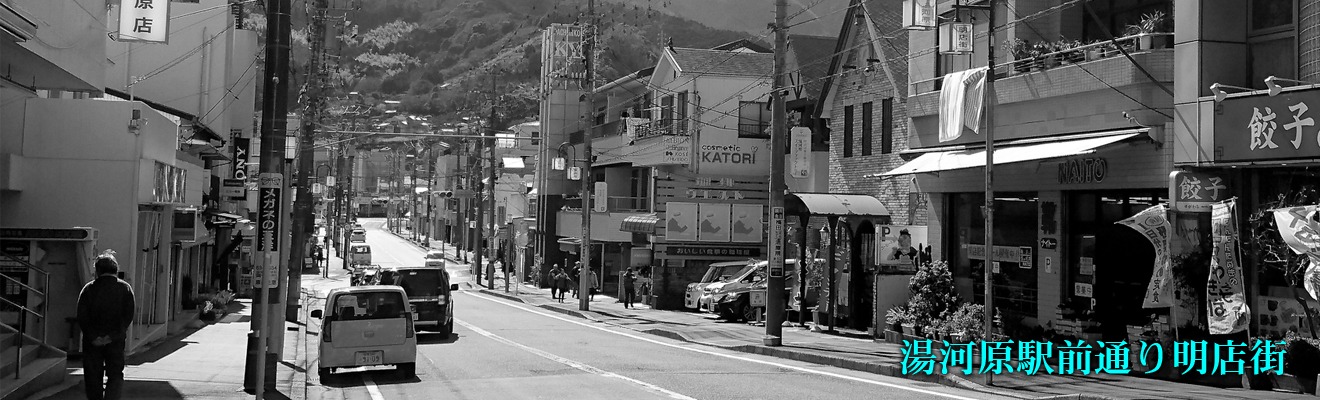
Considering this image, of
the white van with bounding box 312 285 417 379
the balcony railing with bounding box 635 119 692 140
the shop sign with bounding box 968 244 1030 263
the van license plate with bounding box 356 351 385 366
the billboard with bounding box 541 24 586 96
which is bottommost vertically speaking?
the van license plate with bounding box 356 351 385 366

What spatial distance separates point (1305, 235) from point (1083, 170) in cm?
538

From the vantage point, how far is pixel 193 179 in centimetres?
2853

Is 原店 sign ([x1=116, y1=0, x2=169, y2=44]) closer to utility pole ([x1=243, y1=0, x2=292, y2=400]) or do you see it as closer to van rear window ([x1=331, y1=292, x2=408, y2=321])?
utility pole ([x1=243, y1=0, x2=292, y2=400])

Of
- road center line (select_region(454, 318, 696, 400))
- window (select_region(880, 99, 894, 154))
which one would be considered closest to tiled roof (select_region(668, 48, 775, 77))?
window (select_region(880, 99, 894, 154))

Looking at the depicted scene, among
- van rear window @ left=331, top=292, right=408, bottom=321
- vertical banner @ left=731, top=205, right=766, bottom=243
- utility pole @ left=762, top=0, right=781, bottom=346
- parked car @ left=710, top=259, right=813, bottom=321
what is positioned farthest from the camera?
vertical banner @ left=731, top=205, right=766, bottom=243

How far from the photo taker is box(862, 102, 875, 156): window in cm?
2984

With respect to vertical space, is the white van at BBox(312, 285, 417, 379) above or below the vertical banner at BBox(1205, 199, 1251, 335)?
below

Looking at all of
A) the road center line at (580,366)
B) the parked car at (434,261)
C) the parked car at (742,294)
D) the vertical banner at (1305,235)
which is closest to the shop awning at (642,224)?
the parked car at (434,261)

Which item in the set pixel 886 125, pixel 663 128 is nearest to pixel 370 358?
pixel 886 125

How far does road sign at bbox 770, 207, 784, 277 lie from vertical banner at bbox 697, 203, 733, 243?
19.2 metres

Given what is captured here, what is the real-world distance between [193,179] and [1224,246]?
79.6 ft

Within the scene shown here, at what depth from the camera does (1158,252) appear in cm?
1652

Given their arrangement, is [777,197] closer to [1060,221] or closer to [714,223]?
[1060,221]

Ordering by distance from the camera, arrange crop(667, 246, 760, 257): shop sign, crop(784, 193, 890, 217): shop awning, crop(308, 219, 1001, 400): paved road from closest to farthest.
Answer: crop(308, 219, 1001, 400): paved road < crop(784, 193, 890, 217): shop awning < crop(667, 246, 760, 257): shop sign
